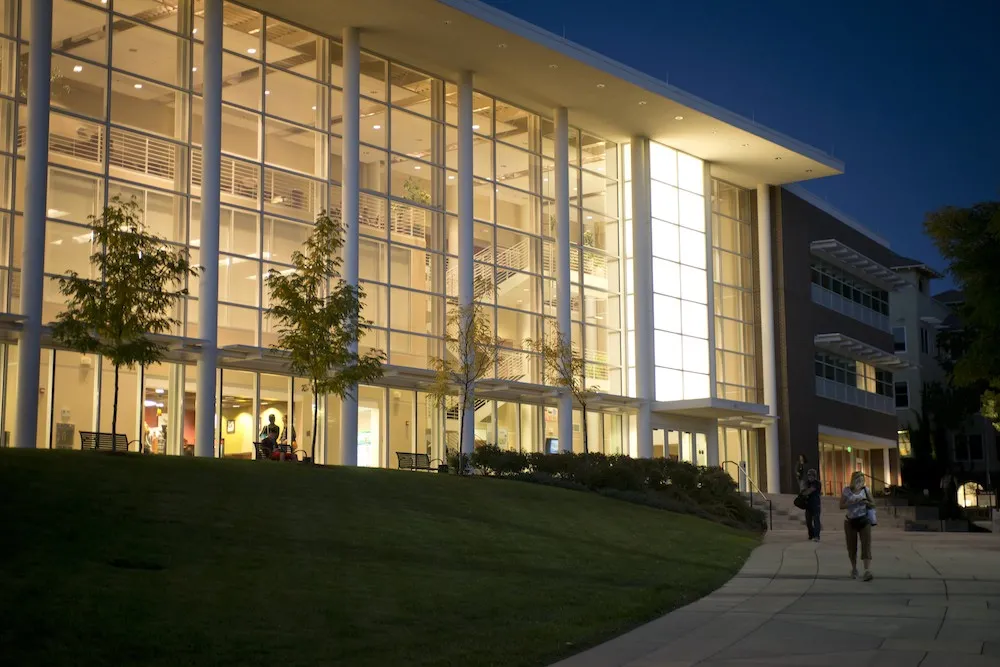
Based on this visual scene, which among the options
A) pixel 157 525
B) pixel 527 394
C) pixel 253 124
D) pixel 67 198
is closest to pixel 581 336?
pixel 527 394

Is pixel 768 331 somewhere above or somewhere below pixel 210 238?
below

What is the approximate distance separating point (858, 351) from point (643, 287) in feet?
59.4

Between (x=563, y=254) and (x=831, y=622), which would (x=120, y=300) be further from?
(x=563, y=254)

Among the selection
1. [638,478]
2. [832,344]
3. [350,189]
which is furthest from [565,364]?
[832,344]

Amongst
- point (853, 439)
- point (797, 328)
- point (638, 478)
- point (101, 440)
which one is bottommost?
point (638, 478)

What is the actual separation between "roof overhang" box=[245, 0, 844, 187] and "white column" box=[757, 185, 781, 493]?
1.47m

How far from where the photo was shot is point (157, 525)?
54.3 feet

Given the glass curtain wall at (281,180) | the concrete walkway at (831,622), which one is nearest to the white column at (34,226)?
the glass curtain wall at (281,180)

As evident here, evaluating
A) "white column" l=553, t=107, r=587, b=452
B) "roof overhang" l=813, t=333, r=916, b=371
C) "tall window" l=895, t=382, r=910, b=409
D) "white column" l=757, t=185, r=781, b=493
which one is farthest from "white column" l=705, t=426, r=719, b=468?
"tall window" l=895, t=382, r=910, b=409

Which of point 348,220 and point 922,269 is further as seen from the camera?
point 922,269

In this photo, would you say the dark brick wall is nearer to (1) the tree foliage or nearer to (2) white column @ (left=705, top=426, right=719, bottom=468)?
(2) white column @ (left=705, top=426, right=719, bottom=468)

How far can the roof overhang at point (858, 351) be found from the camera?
58.3m

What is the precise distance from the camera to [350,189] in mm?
37562

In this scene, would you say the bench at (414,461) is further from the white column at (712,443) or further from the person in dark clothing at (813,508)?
the white column at (712,443)
